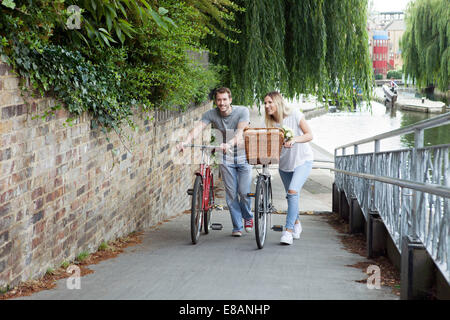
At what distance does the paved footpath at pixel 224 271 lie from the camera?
3.55 meters

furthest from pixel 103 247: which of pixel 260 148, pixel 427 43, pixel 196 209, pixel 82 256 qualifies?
pixel 427 43

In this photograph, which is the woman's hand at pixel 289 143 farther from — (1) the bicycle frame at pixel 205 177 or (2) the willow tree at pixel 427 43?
(2) the willow tree at pixel 427 43

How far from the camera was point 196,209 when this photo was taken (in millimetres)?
5570

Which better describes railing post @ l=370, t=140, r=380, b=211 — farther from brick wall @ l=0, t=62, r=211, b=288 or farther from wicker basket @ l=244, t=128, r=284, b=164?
brick wall @ l=0, t=62, r=211, b=288

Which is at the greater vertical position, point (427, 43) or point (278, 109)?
point (427, 43)

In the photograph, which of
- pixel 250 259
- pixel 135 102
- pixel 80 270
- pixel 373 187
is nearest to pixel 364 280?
pixel 250 259

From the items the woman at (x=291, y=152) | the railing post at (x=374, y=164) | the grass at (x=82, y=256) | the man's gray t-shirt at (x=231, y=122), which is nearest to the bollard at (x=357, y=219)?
the railing post at (x=374, y=164)

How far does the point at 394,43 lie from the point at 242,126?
122729 mm

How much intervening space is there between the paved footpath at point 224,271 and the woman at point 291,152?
0.95 feet

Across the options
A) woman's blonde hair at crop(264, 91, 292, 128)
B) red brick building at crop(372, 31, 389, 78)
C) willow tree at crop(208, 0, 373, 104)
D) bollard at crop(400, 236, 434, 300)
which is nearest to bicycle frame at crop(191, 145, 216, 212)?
woman's blonde hair at crop(264, 91, 292, 128)

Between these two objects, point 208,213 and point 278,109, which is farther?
point 208,213

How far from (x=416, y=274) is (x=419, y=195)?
21.6 inches

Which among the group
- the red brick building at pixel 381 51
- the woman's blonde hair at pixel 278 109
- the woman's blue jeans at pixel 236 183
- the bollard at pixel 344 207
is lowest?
the bollard at pixel 344 207

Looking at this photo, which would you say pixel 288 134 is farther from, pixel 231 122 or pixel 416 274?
pixel 416 274
